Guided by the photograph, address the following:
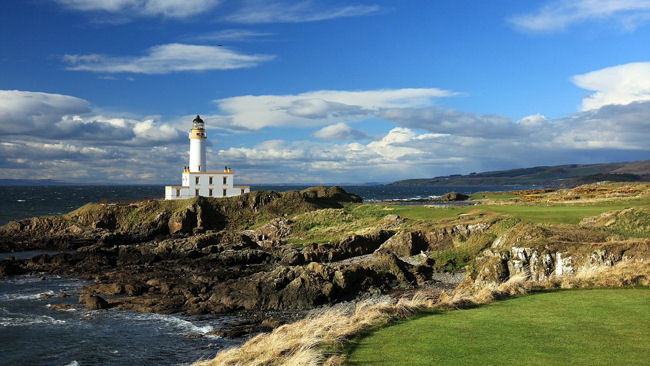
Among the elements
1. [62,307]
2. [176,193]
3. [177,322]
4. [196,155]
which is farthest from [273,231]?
[177,322]

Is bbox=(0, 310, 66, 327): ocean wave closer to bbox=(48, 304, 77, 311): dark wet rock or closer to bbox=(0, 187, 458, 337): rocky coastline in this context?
bbox=(48, 304, 77, 311): dark wet rock

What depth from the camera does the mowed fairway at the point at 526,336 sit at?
31.0ft

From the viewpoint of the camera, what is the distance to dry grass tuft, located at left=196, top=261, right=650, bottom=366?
1084 cm

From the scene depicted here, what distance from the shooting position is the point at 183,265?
130 feet

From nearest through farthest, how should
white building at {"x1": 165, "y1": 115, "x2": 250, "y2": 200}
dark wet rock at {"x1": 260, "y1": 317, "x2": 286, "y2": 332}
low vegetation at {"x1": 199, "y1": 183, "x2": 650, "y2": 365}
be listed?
low vegetation at {"x1": 199, "y1": 183, "x2": 650, "y2": 365} → dark wet rock at {"x1": 260, "y1": 317, "x2": 286, "y2": 332} → white building at {"x1": 165, "y1": 115, "x2": 250, "y2": 200}

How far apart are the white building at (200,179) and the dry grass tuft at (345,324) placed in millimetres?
58279

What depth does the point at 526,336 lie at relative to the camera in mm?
10797

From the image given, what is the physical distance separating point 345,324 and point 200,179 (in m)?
61.3

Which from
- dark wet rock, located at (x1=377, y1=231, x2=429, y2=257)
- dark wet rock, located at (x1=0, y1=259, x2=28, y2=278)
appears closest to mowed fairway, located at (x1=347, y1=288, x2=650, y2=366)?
dark wet rock, located at (x1=377, y1=231, x2=429, y2=257)

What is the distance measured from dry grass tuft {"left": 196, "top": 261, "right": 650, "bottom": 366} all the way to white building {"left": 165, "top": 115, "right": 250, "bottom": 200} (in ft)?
191

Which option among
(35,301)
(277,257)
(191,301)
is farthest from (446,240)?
(35,301)

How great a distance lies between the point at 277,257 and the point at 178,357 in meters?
22.2

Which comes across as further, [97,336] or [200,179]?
[200,179]

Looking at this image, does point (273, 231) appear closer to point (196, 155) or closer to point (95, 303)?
point (196, 155)
